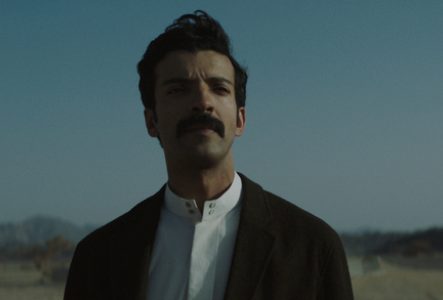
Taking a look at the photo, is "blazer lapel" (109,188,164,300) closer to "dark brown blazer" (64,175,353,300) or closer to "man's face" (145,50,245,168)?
"dark brown blazer" (64,175,353,300)

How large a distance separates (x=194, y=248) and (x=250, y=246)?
0.31 meters

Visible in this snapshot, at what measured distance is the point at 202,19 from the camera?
4.30 meters

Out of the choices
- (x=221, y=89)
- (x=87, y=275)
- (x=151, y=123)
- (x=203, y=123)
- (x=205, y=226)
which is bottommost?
(x=87, y=275)

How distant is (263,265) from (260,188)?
1.86 feet

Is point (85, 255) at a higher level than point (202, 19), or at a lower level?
lower

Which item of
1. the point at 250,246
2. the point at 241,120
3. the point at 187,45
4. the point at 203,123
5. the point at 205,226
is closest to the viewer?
the point at 203,123

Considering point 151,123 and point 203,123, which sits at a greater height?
point 151,123

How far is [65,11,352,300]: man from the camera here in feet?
11.9

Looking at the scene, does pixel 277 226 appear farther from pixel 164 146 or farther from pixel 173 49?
pixel 173 49

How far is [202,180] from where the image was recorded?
3.76 meters

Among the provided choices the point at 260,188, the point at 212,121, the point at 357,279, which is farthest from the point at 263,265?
the point at 357,279

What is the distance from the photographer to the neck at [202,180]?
3729 mm

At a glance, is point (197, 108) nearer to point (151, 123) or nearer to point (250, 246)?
point (151, 123)

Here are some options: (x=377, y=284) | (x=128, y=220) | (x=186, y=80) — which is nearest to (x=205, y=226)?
(x=128, y=220)
